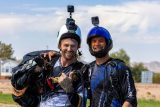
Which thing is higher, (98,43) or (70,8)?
(70,8)

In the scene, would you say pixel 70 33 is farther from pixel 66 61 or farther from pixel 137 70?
pixel 137 70

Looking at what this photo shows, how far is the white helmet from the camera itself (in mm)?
5324

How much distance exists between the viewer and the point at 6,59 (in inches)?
3664

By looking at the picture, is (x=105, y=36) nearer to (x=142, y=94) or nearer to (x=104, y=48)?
(x=104, y=48)

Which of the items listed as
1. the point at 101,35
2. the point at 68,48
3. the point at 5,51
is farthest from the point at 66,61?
the point at 5,51

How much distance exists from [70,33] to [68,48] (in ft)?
0.53

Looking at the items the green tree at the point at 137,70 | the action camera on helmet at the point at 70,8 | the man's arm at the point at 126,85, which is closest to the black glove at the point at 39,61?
the action camera on helmet at the point at 70,8

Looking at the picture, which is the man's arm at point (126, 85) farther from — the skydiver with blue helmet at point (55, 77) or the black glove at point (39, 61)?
the black glove at point (39, 61)

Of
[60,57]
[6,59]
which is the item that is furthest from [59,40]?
[6,59]

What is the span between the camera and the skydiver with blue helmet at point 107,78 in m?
5.22

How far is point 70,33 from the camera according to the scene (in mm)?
5312

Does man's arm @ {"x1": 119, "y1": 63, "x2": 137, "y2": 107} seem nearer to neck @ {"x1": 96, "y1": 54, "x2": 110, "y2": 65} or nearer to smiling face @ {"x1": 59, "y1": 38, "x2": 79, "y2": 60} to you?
neck @ {"x1": 96, "y1": 54, "x2": 110, "y2": 65}

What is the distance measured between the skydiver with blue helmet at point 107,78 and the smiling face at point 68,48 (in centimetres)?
14

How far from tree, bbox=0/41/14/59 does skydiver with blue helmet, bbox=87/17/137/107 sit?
81623mm
